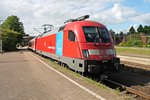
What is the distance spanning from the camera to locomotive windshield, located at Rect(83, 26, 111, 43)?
15.1 metres

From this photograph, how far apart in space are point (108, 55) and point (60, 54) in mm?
5018

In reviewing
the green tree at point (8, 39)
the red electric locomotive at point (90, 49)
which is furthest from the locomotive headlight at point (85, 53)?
the green tree at point (8, 39)

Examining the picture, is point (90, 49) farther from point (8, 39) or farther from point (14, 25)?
point (14, 25)

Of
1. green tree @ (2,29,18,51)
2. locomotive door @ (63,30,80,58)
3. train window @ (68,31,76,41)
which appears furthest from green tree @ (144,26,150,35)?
train window @ (68,31,76,41)

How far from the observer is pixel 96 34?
15.3 meters

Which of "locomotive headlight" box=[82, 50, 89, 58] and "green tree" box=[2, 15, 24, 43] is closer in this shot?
"locomotive headlight" box=[82, 50, 89, 58]

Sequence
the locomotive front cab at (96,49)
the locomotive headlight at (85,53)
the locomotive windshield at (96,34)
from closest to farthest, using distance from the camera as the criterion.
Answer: the locomotive front cab at (96,49), the locomotive headlight at (85,53), the locomotive windshield at (96,34)

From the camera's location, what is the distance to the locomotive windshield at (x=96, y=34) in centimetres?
1510

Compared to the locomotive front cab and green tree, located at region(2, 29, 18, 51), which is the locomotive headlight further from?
green tree, located at region(2, 29, 18, 51)

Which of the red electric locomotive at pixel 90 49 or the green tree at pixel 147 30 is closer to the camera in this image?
the red electric locomotive at pixel 90 49

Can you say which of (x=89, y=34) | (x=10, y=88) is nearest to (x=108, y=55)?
(x=89, y=34)

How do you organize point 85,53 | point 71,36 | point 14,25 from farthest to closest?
point 14,25
point 71,36
point 85,53

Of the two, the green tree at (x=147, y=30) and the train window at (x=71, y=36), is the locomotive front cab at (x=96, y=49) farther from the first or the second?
the green tree at (x=147, y=30)

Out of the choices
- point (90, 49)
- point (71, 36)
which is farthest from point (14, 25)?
point (90, 49)
